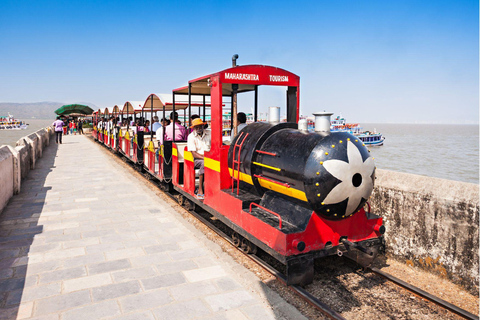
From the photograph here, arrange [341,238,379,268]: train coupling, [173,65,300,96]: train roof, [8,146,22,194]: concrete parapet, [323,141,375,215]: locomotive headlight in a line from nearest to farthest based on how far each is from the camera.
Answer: [323,141,375,215]: locomotive headlight
[341,238,379,268]: train coupling
[173,65,300,96]: train roof
[8,146,22,194]: concrete parapet

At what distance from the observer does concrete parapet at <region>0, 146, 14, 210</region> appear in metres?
7.12

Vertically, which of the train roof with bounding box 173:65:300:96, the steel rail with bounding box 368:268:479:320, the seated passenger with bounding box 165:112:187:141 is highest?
the train roof with bounding box 173:65:300:96

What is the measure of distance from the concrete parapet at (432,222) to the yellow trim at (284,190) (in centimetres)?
174

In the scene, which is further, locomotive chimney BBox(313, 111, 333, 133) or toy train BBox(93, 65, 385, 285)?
locomotive chimney BBox(313, 111, 333, 133)

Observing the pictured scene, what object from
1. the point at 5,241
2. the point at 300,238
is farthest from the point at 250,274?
the point at 5,241

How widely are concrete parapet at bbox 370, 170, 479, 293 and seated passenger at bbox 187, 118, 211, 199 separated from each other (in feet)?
10.2

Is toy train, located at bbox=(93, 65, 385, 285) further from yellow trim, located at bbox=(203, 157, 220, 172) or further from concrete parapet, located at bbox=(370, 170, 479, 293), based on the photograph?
concrete parapet, located at bbox=(370, 170, 479, 293)

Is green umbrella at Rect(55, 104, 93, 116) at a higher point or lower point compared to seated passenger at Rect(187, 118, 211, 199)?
higher

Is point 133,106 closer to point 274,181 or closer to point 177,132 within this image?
point 177,132

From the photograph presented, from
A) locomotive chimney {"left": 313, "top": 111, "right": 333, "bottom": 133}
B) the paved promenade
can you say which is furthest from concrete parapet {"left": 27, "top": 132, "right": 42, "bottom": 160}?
locomotive chimney {"left": 313, "top": 111, "right": 333, "bottom": 133}

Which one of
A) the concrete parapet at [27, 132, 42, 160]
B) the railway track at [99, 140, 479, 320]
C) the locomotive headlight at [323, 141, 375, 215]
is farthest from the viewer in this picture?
the concrete parapet at [27, 132, 42, 160]

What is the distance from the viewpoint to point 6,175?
7609 mm

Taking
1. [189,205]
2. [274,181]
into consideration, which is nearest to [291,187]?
[274,181]

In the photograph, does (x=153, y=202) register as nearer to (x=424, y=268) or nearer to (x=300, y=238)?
(x=300, y=238)
